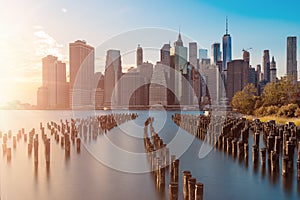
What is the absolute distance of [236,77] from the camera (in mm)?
120562

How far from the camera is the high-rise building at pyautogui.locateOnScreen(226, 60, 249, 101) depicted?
390 feet

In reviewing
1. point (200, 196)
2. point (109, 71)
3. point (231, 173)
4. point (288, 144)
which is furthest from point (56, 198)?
point (109, 71)

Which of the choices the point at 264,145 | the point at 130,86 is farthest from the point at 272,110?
the point at 130,86

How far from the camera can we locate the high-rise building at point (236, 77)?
118750 millimetres

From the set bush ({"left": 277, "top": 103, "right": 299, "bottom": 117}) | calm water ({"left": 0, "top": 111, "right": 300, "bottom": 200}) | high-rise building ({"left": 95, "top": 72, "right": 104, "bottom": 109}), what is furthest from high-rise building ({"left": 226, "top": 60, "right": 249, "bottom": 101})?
calm water ({"left": 0, "top": 111, "right": 300, "bottom": 200})

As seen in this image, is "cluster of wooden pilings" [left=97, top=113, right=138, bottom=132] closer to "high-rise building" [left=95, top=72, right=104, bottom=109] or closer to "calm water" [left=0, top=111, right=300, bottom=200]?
"calm water" [left=0, top=111, right=300, bottom=200]

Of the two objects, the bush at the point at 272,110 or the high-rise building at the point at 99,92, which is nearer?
the bush at the point at 272,110

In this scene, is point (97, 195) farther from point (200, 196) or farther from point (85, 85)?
point (85, 85)

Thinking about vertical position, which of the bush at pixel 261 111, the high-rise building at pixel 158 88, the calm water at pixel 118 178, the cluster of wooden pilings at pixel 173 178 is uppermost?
the high-rise building at pixel 158 88

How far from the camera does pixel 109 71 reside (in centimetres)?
10694

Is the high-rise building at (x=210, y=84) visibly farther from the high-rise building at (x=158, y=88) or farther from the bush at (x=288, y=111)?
the bush at (x=288, y=111)

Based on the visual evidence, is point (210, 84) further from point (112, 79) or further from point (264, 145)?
point (264, 145)

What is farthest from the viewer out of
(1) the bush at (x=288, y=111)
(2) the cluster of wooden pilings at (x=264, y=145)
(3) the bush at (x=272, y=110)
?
(3) the bush at (x=272, y=110)

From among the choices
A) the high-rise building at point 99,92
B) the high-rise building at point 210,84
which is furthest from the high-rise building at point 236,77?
the high-rise building at point 99,92
